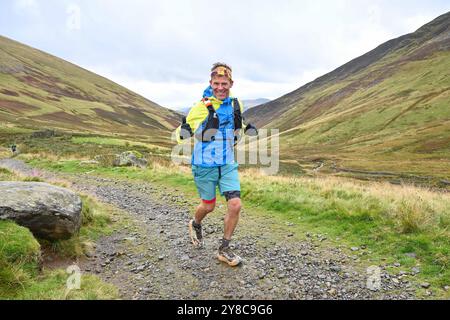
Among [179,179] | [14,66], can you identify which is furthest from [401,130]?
[14,66]

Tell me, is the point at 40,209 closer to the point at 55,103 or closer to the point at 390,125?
the point at 390,125

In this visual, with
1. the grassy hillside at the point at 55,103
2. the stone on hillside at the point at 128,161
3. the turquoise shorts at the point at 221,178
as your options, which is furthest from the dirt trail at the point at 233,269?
the grassy hillside at the point at 55,103

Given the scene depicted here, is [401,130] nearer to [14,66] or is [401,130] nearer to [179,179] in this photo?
[179,179]

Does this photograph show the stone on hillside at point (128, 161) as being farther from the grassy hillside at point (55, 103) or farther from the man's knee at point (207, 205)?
the grassy hillside at point (55, 103)

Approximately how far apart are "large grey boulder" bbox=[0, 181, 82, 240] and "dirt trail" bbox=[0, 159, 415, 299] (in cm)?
94

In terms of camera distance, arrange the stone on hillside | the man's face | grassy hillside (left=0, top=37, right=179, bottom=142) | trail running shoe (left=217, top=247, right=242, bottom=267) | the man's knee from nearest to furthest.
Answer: the man's face, trail running shoe (left=217, top=247, right=242, bottom=267), the man's knee, the stone on hillside, grassy hillside (left=0, top=37, right=179, bottom=142)

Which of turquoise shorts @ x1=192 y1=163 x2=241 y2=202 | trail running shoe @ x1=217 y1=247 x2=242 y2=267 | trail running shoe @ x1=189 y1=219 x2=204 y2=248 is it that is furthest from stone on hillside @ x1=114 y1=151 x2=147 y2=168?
trail running shoe @ x1=217 y1=247 x2=242 y2=267

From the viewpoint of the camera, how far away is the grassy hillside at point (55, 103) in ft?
358

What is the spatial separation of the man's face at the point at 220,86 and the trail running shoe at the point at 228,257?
3.02 m

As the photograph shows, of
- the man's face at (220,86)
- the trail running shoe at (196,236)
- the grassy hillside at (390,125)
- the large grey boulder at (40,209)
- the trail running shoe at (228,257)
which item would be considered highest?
the grassy hillside at (390,125)

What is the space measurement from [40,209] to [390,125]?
119 m

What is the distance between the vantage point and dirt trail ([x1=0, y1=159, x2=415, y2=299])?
5.87 meters

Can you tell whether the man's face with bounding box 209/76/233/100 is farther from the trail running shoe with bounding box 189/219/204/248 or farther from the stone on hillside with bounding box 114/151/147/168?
the stone on hillside with bounding box 114/151/147/168
